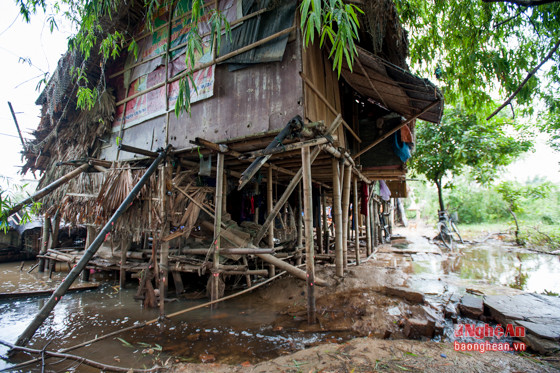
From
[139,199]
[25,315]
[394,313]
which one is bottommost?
[25,315]

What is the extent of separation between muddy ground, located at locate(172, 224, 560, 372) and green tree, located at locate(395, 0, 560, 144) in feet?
9.20

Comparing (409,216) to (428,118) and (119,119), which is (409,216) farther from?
(119,119)

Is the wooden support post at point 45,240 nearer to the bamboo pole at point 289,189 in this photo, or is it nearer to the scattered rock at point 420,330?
the bamboo pole at point 289,189

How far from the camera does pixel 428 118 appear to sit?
6445mm

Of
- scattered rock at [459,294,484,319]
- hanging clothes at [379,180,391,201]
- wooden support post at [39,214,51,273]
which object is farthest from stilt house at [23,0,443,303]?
hanging clothes at [379,180,391,201]

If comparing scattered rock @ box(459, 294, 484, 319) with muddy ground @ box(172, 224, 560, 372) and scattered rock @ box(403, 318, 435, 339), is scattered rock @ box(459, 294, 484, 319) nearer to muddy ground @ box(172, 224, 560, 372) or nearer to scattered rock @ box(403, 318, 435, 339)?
muddy ground @ box(172, 224, 560, 372)

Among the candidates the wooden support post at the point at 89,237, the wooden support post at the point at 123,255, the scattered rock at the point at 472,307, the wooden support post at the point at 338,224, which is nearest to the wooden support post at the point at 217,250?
the wooden support post at the point at 338,224

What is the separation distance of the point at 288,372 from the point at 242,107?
14.8ft

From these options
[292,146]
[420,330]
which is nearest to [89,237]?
[292,146]

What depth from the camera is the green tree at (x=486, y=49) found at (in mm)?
3320

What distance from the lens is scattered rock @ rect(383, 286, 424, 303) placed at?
476 centimetres

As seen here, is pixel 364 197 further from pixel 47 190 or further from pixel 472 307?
pixel 47 190

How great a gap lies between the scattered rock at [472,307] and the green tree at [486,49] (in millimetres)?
3243

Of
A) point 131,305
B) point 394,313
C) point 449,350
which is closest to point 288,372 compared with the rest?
point 449,350
